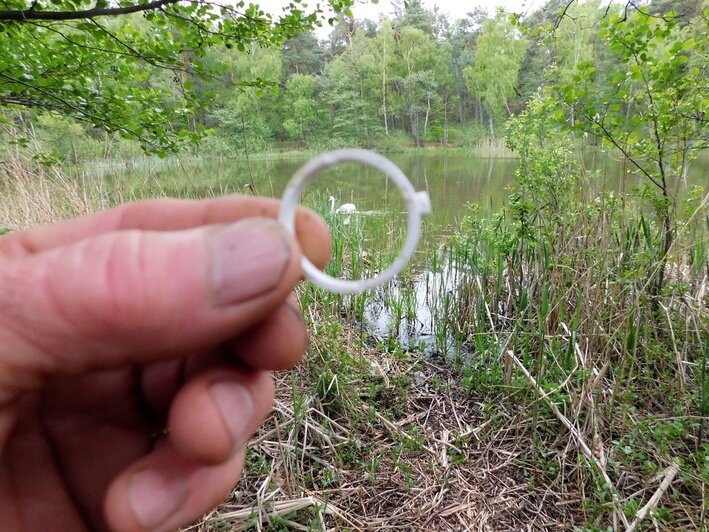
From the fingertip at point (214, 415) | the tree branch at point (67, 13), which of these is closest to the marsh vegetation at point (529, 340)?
the tree branch at point (67, 13)

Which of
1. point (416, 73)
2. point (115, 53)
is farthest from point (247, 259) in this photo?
point (416, 73)

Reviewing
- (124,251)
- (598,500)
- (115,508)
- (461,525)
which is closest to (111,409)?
(115,508)

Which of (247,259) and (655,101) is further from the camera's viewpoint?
(655,101)

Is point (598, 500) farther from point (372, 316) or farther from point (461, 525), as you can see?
point (372, 316)

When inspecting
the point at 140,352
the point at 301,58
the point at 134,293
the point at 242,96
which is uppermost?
the point at 301,58

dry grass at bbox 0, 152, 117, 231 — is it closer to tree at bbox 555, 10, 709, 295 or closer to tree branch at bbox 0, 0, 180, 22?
tree branch at bbox 0, 0, 180, 22

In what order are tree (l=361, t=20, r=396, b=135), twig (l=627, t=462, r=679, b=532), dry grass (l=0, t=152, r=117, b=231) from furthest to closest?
tree (l=361, t=20, r=396, b=135) < dry grass (l=0, t=152, r=117, b=231) < twig (l=627, t=462, r=679, b=532)

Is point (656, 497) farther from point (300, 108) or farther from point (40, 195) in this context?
point (300, 108)

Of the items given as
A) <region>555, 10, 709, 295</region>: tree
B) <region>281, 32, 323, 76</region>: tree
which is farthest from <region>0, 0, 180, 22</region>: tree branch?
<region>281, 32, 323, 76</region>: tree
